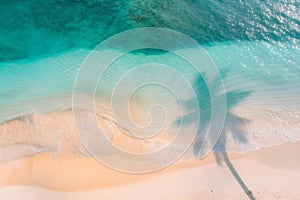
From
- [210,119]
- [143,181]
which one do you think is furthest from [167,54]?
[143,181]

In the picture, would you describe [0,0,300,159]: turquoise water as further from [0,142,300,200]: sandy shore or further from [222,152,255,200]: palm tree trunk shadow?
[0,142,300,200]: sandy shore

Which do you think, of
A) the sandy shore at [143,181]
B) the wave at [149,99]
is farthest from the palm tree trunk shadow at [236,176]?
the wave at [149,99]

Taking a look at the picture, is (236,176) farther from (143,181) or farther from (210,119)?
(143,181)

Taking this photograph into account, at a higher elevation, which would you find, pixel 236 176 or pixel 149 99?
pixel 149 99

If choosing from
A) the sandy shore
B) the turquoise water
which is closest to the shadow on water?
the turquoise water

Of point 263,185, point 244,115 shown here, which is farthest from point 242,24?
point 263,185

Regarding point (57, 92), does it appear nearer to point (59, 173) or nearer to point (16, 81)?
point (16, 81)
